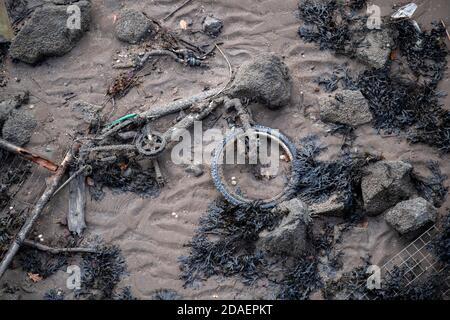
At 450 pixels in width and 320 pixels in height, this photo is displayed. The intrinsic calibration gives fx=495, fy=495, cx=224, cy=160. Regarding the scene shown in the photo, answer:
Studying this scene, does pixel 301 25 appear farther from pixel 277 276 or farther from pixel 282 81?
pixel 277 276

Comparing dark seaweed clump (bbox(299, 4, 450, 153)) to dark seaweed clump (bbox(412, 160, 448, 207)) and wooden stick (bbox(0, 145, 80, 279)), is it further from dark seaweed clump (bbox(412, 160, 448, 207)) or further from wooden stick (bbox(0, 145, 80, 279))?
wooden stick (bbox(0, 145, 80, 279))

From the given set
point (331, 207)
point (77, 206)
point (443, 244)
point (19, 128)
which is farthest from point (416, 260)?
point (19, 128)

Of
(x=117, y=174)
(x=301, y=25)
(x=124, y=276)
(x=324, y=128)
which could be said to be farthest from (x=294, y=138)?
(x=124, y=276)

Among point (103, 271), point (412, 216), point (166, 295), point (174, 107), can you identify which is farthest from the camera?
point (174, 107)

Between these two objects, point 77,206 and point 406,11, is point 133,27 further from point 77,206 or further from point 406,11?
point 406,11

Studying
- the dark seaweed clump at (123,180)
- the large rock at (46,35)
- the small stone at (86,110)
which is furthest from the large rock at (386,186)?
the large rock at (46,35)

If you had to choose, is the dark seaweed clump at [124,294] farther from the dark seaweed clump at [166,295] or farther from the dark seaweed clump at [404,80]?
the dark seaweed clump at [404,80]

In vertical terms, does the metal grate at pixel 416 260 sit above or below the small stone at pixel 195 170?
above
